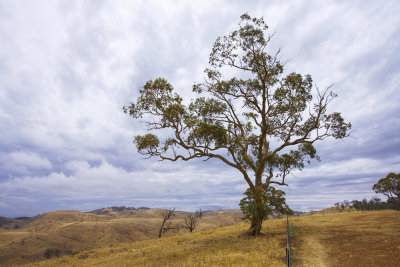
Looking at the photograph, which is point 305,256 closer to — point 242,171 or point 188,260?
point 188,260

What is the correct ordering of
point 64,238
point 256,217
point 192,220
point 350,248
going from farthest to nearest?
point 64,238 < point 192,220 < point 256,217 < point 350,248

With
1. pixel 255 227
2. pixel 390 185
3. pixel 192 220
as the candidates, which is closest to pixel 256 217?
pixel 255 227

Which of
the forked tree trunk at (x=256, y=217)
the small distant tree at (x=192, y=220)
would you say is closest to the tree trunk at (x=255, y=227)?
the forked tree trunk at (x=256, y=217)

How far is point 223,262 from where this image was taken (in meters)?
13.1

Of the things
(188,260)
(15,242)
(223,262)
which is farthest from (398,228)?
(15,242)

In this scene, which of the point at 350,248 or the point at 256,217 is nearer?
the point at 350,248

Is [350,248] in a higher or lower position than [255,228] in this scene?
lower

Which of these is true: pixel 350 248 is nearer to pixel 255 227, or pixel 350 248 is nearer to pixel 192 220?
pixel 255 227

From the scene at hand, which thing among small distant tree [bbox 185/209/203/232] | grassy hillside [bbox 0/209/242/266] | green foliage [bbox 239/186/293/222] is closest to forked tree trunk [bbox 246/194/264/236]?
green foliage [bbox 239/186/293/222]

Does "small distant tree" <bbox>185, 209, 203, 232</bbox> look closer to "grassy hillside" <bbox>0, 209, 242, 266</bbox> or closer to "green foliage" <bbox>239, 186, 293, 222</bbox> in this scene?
"grassy hillside" <bbox>0, 209, 242, 266</bbox>

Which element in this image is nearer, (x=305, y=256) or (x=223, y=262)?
(x=223, y=262)

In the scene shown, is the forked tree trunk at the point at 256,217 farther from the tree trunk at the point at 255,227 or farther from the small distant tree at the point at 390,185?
the small distant tree at the point at 390,185

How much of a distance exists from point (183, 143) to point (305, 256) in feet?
45.2

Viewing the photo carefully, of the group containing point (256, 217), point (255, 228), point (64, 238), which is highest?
point (256, 217)
